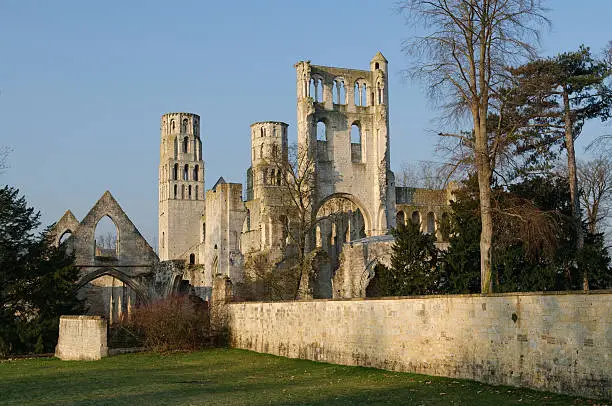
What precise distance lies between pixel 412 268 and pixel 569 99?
6.90 m

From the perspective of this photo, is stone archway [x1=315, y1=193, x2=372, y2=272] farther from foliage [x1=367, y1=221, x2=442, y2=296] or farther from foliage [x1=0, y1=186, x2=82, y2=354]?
foliage [x1=0, y1=186, x2=82, y2=354]

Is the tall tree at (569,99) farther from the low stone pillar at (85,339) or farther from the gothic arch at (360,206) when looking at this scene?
the gothic arch at (360,206)

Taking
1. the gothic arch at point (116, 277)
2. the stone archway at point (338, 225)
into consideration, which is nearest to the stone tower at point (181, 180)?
the stone archway at point (338, 225)

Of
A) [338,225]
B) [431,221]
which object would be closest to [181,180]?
[338,225]

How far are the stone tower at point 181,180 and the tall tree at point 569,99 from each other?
64.7 meters

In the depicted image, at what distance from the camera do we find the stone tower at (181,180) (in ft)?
283

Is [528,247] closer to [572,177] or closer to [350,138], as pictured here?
[572,177]

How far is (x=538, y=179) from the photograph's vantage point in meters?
23.8

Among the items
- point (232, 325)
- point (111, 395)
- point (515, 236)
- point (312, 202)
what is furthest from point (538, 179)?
point (312, 202)

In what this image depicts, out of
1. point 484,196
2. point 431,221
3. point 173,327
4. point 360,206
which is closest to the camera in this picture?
point 484,196

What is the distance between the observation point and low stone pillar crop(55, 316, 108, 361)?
70.7 ft

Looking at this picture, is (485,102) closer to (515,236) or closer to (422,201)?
(515,236)

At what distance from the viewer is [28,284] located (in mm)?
25281

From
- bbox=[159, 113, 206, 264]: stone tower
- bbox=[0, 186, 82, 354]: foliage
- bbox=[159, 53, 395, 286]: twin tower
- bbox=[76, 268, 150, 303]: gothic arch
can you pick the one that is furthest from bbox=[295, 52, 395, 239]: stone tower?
bbox=[159, 113, 206, 264]: stone tower
